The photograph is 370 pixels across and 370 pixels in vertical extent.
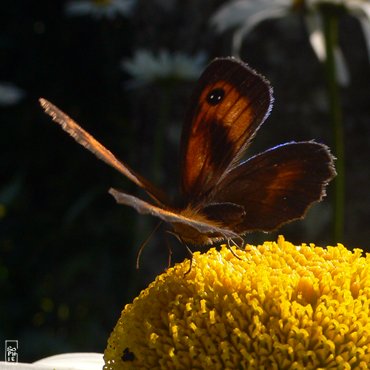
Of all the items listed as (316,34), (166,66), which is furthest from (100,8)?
(316,34)

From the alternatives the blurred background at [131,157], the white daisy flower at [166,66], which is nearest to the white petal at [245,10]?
the blurred background at [131,157]

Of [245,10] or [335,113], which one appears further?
[245,10]

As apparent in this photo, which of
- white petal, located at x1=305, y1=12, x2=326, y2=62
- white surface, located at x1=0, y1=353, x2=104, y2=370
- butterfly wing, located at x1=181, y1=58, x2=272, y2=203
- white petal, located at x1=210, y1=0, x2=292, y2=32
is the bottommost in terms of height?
white surface, located at x1=0, y1=353, x2=104, y2=370

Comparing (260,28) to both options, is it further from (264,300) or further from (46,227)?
(264,300)

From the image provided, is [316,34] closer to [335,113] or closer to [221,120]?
[335,113]

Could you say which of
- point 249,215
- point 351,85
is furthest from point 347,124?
point 249,215

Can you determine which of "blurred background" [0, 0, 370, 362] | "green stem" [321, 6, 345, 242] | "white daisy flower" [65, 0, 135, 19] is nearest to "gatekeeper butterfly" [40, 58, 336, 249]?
"green stem" [321, 6, 345, 242]

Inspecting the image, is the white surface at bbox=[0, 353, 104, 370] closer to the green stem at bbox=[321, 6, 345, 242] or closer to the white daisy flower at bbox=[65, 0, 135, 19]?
the green stem at bbox=[321, 6, 345, 242]
